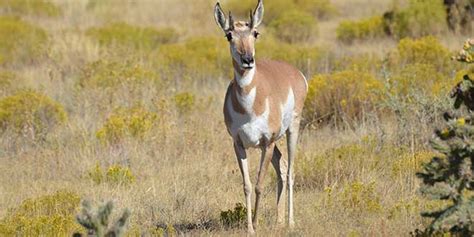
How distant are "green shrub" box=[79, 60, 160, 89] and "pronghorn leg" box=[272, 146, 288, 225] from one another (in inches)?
254

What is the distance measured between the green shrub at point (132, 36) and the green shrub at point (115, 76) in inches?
179

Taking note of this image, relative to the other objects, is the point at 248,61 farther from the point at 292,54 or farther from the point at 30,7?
the point at 30,7

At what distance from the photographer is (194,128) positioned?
13.5 metres

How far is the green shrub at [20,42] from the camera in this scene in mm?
20916

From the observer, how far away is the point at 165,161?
1228 cm

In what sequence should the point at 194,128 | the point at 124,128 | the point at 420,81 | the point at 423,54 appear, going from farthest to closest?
the point at 423,54, the point at 420,81, the point at 194,128, the point at 124,128

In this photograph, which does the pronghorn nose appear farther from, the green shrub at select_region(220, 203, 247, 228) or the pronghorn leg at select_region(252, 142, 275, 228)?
the green shrub at select_region(220, 203, 247, 228)

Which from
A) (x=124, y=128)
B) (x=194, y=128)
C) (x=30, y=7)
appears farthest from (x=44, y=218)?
(x=30, y=7)

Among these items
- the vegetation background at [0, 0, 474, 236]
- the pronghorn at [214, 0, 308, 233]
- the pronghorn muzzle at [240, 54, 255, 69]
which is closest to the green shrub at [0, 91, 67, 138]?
the vegetation background at [0, 0, 474, 236]

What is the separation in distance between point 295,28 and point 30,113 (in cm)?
1302

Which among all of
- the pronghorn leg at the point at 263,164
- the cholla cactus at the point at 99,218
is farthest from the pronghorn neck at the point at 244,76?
the cholla cactus at the point at 99,218

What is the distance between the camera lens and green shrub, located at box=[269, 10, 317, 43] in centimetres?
2561

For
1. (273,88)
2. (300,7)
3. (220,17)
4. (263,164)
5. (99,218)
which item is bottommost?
(300,7)

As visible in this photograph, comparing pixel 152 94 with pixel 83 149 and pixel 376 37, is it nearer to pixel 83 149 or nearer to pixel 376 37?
pixel 83 149
